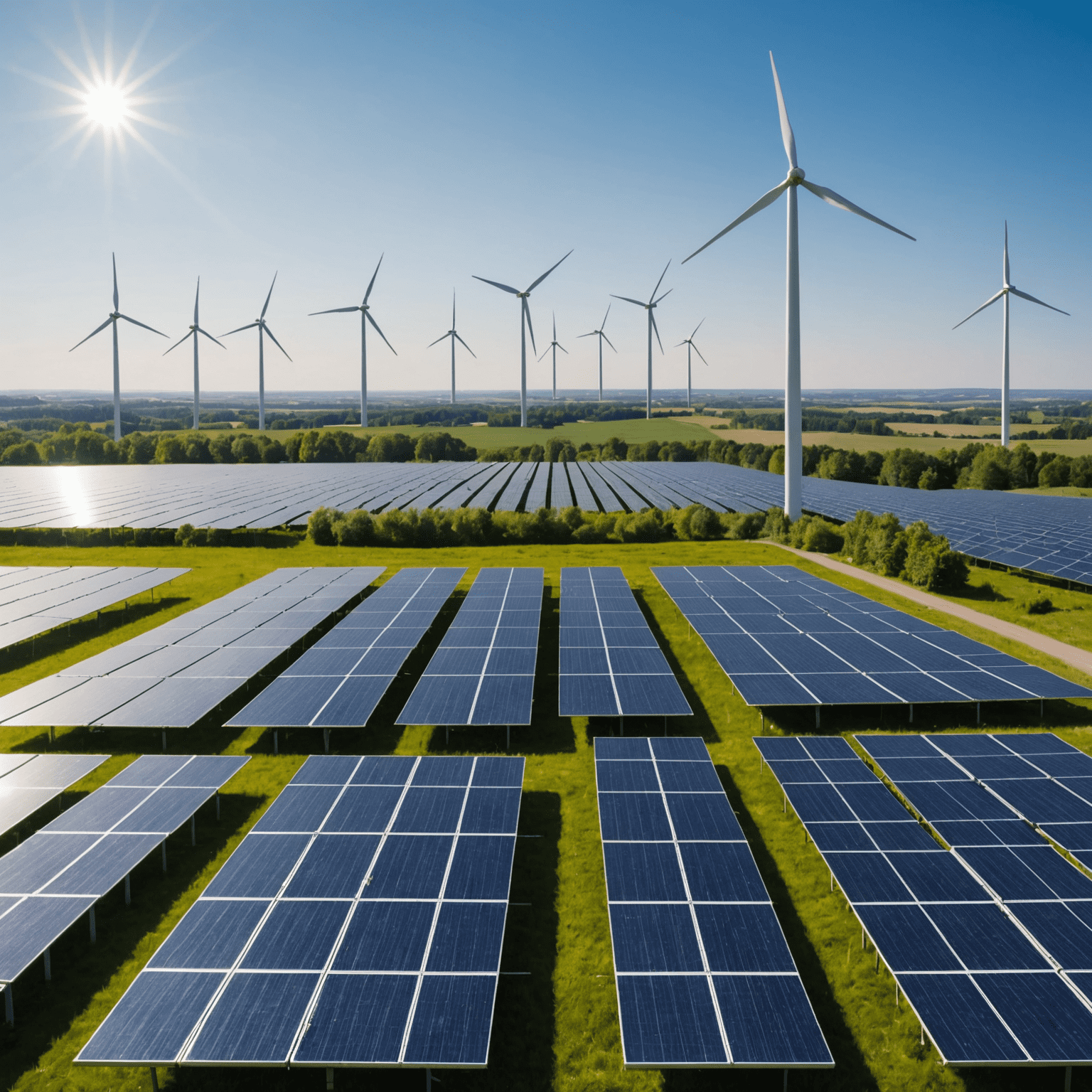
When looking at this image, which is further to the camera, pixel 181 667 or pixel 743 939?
pixel 181 667

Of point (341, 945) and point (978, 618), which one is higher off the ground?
point (978, 618)

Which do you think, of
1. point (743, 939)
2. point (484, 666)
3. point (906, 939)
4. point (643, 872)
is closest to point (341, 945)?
point (643, 872)

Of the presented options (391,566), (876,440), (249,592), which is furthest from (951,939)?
(876,440)

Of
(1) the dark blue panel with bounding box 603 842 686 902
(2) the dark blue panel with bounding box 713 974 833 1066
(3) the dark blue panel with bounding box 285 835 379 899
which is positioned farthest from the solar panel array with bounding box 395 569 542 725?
(2) the dark blue panel with bounding box 713 974 833 1066

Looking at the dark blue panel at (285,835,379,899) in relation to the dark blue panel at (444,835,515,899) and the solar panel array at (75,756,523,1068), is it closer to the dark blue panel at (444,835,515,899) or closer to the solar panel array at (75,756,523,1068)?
the solar panel array at (75,756,523,1068)

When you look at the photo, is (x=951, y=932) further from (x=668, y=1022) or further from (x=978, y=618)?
(x=978, y=618)

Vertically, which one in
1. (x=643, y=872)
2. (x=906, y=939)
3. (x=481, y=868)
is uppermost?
(x=481, y=868)

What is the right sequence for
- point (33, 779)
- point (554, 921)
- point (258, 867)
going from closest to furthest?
point (258, 867) < point (554, 921) < point (33, 779)

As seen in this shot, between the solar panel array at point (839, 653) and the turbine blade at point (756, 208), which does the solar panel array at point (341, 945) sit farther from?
the turbine blade at point (756, 208)
